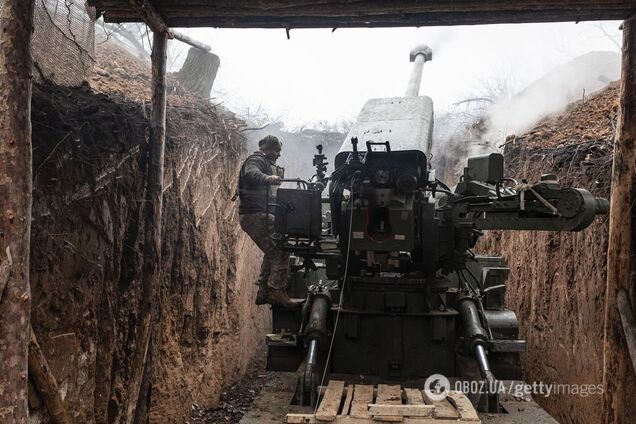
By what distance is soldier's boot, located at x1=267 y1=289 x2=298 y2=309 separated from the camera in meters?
6.50

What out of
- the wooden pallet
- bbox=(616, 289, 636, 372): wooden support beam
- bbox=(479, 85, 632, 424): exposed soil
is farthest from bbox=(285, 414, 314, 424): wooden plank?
bbox=(479, 85, 632, 424): exposed soil

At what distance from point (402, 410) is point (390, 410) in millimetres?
88

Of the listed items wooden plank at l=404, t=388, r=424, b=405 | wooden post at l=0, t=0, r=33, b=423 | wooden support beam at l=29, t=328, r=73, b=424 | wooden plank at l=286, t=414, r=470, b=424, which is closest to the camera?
wooden post at l=0, t=0, r=33, b=423

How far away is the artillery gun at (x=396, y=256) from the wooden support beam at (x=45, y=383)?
200cm

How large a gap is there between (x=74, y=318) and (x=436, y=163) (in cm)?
1214

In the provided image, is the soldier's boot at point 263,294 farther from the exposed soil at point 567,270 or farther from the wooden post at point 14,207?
the exposed soil at point 567,270

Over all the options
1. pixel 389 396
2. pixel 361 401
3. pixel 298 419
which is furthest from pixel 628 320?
pixel 298 419

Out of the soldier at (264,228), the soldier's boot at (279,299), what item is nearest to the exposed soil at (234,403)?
the soldier's boot at (279,299)

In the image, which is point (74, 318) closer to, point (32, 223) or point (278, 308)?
point (32, 223)

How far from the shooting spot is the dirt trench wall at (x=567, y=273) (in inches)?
226

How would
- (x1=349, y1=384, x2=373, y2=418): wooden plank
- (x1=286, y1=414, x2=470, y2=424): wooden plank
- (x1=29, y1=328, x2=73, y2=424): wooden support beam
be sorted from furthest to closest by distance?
(x1=349, y1=384, x2=373, y2=418): wooden plank, (x1=286, y1=414, x2=470, y2=424): wooden plank, (x1=29, y1=328, x2=73, y2=424): wooden support beam

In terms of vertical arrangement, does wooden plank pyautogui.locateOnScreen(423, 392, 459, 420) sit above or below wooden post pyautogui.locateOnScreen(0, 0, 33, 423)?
below

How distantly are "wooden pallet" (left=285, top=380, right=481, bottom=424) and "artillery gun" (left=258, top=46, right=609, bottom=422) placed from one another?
46 centimetres

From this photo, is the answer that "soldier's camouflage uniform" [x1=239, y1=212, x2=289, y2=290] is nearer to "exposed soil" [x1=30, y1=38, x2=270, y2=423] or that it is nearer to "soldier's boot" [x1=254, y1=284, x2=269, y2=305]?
"soldier's boot" [x1=254, y1=284, x2=269, y2=305]
